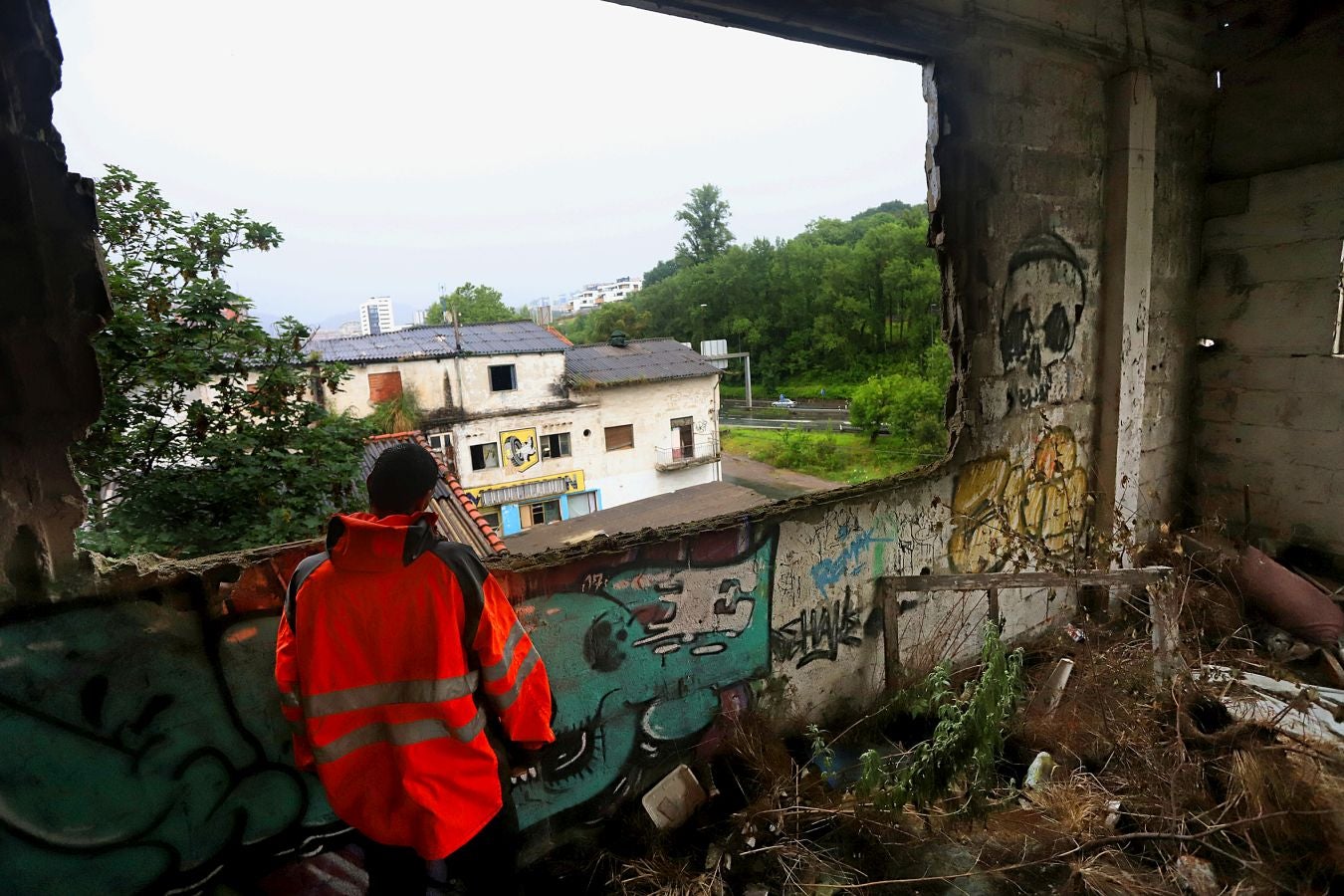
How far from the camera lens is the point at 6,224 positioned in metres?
1.58

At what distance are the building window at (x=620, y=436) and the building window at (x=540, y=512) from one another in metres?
1.87

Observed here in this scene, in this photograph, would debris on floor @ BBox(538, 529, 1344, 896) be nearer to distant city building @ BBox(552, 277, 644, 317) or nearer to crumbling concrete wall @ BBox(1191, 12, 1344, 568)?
crumbling concrete wall @ BBox(1191, 12, 1344, 568)

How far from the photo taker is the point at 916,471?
10.9 feet

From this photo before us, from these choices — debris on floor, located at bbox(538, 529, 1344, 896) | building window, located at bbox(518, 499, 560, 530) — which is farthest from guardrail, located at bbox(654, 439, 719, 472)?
debris on floor, located at bbox(538, 529, 1344, 896)

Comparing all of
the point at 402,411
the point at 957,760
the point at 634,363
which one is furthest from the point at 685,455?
the point at 957,760

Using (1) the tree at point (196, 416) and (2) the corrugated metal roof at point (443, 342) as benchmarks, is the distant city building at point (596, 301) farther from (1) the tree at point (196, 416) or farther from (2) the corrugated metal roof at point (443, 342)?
(1) the tree at point (196, 416)

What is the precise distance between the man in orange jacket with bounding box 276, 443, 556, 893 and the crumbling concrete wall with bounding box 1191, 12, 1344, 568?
5155 mm

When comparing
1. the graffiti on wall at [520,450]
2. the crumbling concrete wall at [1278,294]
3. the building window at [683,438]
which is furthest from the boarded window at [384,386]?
the crumbling concrete wall at [1278,294]

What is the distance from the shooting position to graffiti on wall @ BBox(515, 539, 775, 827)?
8.16 feet

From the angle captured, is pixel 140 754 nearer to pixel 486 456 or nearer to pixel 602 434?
pixel 486 456

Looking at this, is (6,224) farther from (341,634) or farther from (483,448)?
(483,448)

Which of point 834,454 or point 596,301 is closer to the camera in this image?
point 834,454

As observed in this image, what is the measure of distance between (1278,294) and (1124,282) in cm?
143

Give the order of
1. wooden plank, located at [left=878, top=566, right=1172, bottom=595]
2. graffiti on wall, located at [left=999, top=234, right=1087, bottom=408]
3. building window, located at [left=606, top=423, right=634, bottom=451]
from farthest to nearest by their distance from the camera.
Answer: building window, located at [left=606, top=423, right=634, bottom=451] → graffiti on wall, located at [left=999, top=234, right=1087, bottom=408] → wooden plank, located at [left=878, top=566, right=1172, bottom=595]
